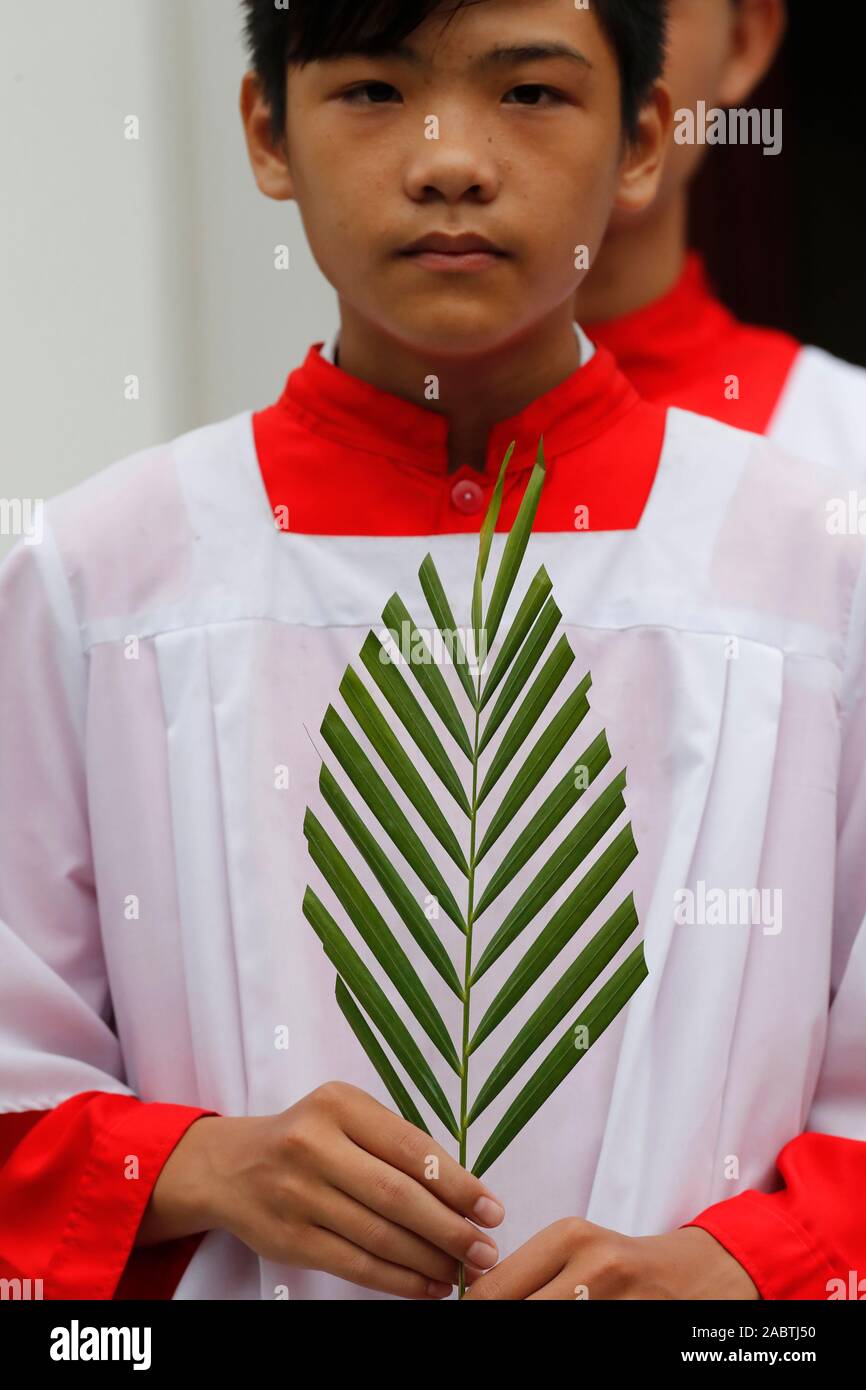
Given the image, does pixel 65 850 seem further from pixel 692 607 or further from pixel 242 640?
pixel 692 607

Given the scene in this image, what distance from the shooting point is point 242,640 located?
1.62 metres

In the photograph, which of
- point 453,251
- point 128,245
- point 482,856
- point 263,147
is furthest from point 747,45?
point 482,856

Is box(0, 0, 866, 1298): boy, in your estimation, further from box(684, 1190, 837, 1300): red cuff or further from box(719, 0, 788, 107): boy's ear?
box(719, 0, 788, 107): boy's ear

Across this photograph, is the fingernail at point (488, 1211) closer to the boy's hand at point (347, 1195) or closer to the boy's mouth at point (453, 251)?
the boy's hand at point (347, 1195)

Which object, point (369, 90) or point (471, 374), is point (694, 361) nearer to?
point (471, 374)

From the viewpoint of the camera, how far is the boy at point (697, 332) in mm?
2311

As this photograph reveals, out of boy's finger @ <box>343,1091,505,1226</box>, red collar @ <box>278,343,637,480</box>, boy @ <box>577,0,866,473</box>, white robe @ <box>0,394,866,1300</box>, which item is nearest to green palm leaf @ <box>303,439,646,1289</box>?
boy's finger @ <box>343,1091,505,1226</box>

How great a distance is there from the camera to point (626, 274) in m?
A: 2.38

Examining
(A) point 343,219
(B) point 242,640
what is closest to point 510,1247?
(B) point 242,640

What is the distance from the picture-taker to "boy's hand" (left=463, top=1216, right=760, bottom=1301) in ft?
4.57

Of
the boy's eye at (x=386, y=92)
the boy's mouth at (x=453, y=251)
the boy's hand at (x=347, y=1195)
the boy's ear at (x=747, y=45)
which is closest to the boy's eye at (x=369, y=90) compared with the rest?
the boy's eye at (x=386, y=92)

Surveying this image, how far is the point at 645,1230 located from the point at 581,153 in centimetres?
73

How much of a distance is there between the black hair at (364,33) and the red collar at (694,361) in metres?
0.64
